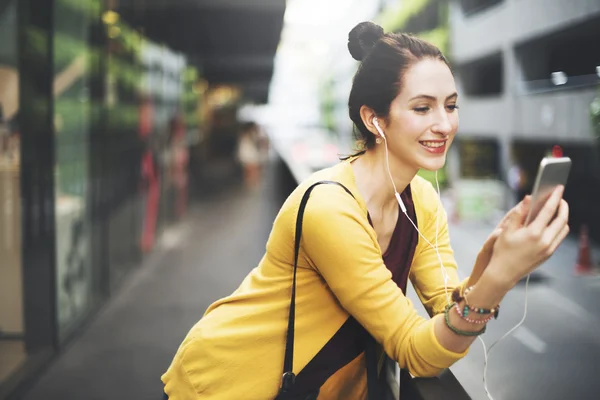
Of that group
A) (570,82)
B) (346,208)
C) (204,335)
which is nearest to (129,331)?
(204,335)

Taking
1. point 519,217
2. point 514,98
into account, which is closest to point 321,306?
point 519,217

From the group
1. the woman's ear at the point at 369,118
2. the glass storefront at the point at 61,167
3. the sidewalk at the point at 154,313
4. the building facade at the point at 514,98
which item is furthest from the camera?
the building facade at the point at 514,98

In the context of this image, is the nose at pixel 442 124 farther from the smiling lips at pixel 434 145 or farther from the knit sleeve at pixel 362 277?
the knit sleeve at pixel 362 277

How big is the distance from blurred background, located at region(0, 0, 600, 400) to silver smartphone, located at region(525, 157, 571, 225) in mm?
191

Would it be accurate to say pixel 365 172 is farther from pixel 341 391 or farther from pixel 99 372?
pixel 99 372

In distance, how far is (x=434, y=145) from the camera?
129 centimetres

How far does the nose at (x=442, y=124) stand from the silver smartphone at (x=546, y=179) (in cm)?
27

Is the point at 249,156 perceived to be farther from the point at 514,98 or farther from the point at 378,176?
the point at 378,176

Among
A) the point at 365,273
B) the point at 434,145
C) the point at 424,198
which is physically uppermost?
the point at 434,145

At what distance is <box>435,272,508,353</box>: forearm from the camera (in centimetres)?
109

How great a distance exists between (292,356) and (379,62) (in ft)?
2.05

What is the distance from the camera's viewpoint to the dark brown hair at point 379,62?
1.28m

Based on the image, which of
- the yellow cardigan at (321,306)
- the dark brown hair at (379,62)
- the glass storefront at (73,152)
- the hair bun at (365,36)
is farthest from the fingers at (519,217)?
the glass storefront at (73,152)

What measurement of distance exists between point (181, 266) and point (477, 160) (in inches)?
352
